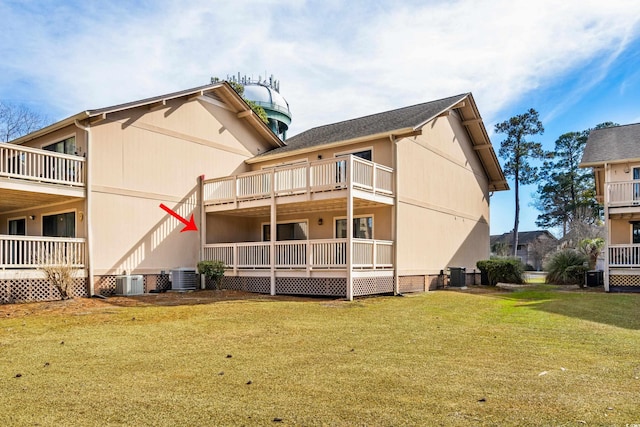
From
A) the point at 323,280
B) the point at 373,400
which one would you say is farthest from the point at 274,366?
the point at 323,280

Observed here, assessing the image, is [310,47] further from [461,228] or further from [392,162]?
[461,228]

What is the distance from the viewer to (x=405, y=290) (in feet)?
61.4

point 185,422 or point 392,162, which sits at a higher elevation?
point 392,162

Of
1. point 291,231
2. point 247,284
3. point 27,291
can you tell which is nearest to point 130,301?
point 27,291

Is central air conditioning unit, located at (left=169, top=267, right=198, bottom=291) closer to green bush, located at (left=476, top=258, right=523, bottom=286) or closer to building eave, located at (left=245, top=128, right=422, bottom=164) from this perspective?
building eave, located at (left=245, top=128, right=422, bottom=164)

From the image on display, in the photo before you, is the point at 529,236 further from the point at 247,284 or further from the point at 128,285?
the point at 128,285

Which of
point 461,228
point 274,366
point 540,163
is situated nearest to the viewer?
point 274,366

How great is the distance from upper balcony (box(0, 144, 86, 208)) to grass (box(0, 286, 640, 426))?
5.20 meters

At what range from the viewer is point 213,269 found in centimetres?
1748

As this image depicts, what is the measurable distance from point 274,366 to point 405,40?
11991mm

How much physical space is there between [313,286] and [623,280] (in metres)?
13.1

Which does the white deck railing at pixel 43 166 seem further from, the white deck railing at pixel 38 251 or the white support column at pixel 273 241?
the white support column at pixel 273 241

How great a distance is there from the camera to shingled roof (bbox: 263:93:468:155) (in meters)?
18.9

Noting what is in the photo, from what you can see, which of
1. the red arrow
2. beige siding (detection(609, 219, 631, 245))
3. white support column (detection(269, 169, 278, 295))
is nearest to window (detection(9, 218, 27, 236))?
the red arrow
